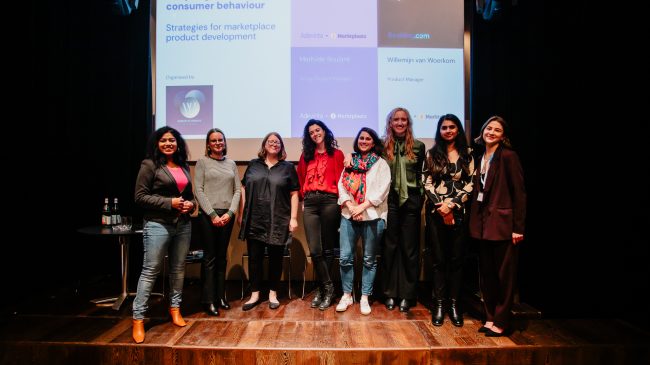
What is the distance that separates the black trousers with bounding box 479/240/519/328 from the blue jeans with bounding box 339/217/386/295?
2.42 ft

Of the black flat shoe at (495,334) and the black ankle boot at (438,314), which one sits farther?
the black ankle boot at (438,314)

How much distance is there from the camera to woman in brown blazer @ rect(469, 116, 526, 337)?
2375 mm

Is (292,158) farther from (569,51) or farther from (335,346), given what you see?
(569,51)

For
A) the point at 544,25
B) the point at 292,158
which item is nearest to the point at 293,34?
the point at 292,158

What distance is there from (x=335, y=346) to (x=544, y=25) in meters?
3.14

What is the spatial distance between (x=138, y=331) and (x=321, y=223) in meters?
1.42

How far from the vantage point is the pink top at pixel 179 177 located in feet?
8.02

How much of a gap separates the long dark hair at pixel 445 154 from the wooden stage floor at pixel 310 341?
3.66ft

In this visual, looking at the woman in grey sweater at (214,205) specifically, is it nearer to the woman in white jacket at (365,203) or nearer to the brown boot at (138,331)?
the brown boot at (138,331)

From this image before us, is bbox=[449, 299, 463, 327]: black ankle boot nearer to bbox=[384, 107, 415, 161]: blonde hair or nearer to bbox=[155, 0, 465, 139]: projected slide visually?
bbox=[384, 107, 415, 161]: blonde hair

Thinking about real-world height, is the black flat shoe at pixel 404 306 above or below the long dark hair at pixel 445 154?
below

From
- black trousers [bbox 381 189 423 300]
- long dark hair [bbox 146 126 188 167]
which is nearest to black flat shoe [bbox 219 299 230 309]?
long dark hair [bbox 146 126 188 167]

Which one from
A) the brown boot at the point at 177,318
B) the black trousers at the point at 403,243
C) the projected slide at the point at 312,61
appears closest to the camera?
the brown boot at the point at 177,318

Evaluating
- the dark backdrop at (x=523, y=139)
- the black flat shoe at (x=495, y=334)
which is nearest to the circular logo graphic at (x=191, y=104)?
the dark backdrop at (x=523, y=139)
